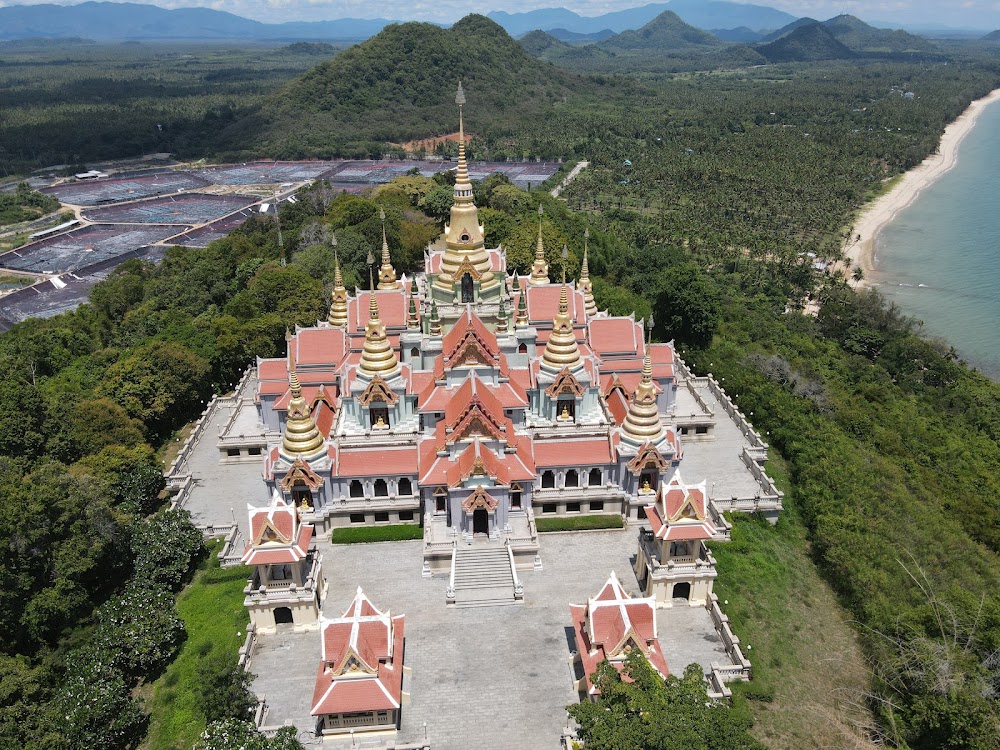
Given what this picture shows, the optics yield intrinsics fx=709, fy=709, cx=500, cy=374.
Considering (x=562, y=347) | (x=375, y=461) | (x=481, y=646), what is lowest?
(x=481, y=646)

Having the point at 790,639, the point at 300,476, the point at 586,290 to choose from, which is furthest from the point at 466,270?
the point at 790,639

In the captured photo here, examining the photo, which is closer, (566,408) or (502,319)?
(566,408)

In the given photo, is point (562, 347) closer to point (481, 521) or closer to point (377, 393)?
point (377, 393)

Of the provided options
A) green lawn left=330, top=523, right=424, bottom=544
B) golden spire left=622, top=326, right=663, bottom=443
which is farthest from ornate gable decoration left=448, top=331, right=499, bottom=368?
green lawn left=330, top=523, right=424, bottom=544

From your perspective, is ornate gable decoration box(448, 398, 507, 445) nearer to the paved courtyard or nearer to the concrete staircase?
the concrete staircase

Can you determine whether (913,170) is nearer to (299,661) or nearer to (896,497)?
(896,497)

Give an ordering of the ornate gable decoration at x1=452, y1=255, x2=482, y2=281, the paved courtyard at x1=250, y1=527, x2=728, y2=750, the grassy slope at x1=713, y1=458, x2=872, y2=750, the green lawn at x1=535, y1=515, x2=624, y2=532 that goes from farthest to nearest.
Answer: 1. the ornate gable decoration at x1=452, y1=255, x2=482, y2=281
2. the green lawn at x1=535, y1=515, x2=624, y2=532
3. the grassy slope at x1=713, y1=458, x2=872, y2=750
4. the paved courtyard at x1=250, y1=527, x2=728, y2=750
